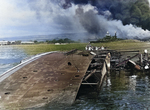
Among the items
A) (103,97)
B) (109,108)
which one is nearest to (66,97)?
(109,108)

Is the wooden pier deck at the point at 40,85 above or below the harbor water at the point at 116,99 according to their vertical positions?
above

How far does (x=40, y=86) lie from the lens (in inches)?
509

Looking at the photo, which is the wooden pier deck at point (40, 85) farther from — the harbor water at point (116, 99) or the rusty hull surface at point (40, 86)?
the harbor water at point (116, 99)

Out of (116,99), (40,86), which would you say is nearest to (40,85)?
(40,86)

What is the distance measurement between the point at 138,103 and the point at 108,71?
12592mm

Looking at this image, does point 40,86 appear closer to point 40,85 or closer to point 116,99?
point 40,85

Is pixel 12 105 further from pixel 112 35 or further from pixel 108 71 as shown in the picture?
pixel 112 35

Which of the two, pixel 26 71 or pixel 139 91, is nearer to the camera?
pixel 139 91

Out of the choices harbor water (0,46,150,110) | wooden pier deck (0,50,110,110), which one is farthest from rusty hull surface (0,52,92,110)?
harbor water (0,46,150,110)

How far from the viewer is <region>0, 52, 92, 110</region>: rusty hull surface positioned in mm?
10789

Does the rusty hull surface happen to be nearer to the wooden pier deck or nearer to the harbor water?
the wooden pier deck

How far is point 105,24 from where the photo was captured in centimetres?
4619

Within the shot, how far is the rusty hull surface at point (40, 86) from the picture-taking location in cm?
1079

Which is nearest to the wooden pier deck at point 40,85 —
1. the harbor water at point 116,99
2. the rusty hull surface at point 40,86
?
the rusty hull surface at point 40,86
